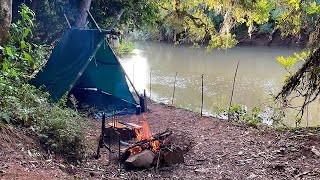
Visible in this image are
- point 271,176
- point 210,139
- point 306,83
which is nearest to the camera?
point 271,176

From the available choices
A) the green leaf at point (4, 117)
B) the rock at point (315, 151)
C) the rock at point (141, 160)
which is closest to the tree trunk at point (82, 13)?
the rock at point (141, 160)

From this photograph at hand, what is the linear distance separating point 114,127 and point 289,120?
4.93 meters

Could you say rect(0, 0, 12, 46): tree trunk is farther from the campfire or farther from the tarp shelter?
the tarp shelter

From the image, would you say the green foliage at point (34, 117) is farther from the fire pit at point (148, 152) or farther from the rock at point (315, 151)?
the rock at point (315, 151)

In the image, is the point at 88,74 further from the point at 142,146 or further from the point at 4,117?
the point at 4,117

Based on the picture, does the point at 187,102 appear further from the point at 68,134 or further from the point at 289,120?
the point at 68,134

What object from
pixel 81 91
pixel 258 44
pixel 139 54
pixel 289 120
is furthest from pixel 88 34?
pixel 258 44

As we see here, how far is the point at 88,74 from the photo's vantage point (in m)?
7.01

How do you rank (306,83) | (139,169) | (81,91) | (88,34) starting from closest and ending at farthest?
(139,169), (306,83), (88,34), (81,91)

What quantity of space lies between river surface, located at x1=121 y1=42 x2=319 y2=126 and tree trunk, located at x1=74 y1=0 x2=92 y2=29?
11.9 feet

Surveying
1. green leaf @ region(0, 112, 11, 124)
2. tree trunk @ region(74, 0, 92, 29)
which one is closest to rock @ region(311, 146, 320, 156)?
green leaf @ region(0, 112, 11, 124)

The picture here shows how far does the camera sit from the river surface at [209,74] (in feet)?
36.8

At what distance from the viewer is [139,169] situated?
4.23 meters

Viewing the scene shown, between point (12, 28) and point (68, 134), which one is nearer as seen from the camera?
point (68, 134)
